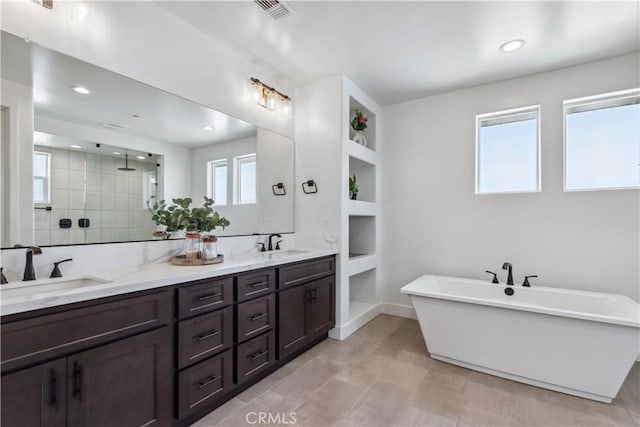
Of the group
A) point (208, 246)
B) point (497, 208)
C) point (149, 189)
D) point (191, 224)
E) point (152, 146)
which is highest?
point (152, 146)

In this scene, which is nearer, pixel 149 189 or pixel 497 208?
pixel 149 189

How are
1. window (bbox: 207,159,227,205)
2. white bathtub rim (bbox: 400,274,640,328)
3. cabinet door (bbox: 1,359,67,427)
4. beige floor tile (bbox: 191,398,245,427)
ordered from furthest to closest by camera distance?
window (bbox: 207,159,227,205), white bathtub rim (bbox: 400,274,640,328), beige floor tile (bbox: 191,398,245,427), cabinet door (bbox: 1,359,67,427)

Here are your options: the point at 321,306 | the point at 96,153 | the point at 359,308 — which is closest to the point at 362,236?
the point at 359,308

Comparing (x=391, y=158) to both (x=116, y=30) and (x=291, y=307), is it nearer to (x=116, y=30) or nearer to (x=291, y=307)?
(x=291, y=307)

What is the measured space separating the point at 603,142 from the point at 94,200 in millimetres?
4241

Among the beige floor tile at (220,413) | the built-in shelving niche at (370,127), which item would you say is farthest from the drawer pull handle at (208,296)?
the built-in shelving niche at (370,127)

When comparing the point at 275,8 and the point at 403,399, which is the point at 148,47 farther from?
the point at 403,399

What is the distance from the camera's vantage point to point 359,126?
3.51m

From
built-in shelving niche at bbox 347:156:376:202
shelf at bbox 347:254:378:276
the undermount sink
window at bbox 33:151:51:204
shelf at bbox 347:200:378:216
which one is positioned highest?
built-in shelving niche at bbox 347:156:376:202

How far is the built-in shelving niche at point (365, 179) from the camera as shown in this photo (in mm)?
3777

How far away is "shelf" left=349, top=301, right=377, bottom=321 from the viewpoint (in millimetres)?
3340

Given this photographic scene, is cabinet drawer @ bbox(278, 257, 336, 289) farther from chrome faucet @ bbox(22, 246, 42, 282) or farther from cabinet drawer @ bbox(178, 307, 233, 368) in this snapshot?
chrome faucet @ bbox(22, 246, 42, 282)

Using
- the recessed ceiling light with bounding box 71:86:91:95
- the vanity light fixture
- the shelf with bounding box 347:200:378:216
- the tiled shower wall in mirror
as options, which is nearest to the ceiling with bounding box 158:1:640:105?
the vanity light fixture

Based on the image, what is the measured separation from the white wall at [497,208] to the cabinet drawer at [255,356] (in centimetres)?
205
